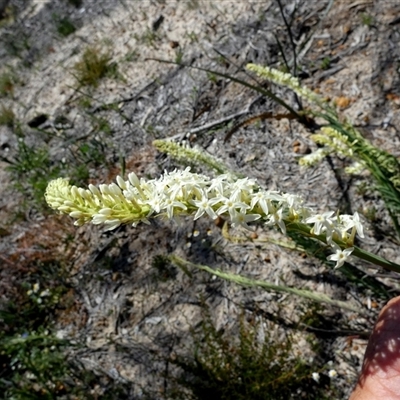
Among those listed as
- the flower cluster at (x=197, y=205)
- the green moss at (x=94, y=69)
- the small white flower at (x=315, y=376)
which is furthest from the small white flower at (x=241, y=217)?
the green moss at (x=94, y=69)

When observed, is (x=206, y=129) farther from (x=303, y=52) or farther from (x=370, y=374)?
(x=370, y=374)

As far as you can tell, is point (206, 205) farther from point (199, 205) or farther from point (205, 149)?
point (205, 149)

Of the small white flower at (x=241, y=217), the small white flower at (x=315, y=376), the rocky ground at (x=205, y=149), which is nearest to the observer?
the small white flower at (x=241, y=217)

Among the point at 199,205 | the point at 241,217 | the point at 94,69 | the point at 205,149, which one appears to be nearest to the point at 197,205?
the point at 199,205

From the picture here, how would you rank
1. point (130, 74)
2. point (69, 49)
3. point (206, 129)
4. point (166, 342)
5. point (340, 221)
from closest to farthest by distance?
point (340, 221) < point (166, 342) < point (206, 129) < point (130, 74) < point (69, 49)

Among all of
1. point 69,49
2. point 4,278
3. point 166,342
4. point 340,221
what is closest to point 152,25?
point 69,49

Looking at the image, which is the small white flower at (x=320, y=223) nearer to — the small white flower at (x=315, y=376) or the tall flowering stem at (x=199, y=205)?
the tall flowering stem at (x=199, y=205)

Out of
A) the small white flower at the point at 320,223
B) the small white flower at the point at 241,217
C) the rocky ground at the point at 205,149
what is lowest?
the rocky ground at the point at 205,149

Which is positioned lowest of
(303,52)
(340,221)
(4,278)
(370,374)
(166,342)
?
(166,342)
